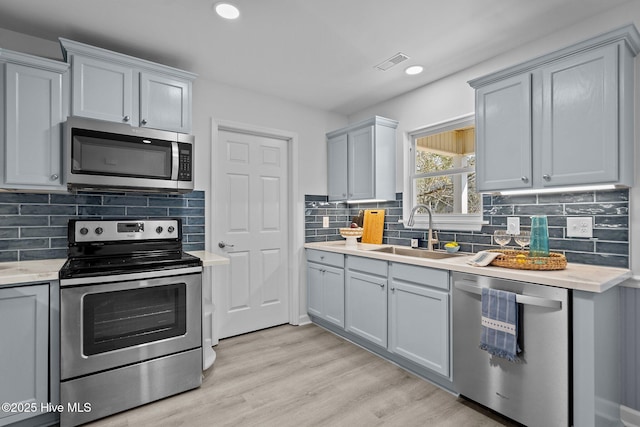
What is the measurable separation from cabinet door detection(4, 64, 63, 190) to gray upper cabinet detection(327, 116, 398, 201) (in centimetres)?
253

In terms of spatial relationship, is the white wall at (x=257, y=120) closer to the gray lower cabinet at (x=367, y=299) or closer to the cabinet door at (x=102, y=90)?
the cabinet door at (x=102, y=90)

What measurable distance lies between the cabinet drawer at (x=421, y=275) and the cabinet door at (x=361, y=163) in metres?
1.02

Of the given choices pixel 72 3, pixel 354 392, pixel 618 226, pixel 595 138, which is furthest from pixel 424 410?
pixel 72 3

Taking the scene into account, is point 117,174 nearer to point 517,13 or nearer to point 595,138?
point 517,13

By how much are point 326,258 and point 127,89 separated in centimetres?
226

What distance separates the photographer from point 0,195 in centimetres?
221

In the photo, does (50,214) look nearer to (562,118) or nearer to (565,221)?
(562,118)

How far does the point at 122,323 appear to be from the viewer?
80.8 inches

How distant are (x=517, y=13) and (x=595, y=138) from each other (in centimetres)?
93

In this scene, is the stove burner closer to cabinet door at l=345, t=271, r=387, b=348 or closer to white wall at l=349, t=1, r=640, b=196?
cabinet door at l=345, t=271, r=387, b=348

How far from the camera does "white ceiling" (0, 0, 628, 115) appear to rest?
2.00 metres

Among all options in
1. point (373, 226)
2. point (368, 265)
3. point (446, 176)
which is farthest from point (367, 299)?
point (446, 176)

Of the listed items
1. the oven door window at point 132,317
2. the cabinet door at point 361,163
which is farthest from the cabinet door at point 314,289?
the oven door window at point 132,317

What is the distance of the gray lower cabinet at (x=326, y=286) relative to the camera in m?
3.18
